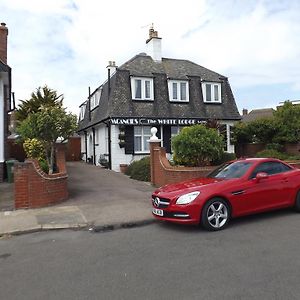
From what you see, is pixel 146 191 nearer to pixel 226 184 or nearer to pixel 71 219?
pixel 71 219

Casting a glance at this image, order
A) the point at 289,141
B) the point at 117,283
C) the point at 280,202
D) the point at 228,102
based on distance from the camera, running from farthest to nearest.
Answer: the point at 228,102, the point at 289,141, the point at 280,202, the point at 117,283

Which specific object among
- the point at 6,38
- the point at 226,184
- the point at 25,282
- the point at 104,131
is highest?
the point at 6,38

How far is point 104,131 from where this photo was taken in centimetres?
2373

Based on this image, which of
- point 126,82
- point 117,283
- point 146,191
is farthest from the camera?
point 126,82

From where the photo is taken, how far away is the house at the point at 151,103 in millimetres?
22000

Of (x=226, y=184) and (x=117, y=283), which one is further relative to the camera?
(x=226, y=184)

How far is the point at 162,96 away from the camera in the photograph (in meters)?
23.5

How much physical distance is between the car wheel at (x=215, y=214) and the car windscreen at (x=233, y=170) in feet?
3.24

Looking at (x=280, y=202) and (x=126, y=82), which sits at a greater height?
(x=126, y=82)

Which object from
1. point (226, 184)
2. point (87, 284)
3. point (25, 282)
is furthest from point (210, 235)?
point (25, 282)

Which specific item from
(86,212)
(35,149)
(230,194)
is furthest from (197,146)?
(35,149)

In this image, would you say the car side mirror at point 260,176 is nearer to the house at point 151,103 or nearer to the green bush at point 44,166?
the green bush at point 44,166

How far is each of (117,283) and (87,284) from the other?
0.38 metres

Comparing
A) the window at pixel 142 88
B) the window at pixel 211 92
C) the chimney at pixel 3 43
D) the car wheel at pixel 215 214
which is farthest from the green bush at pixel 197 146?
the window at pixel 211 92
